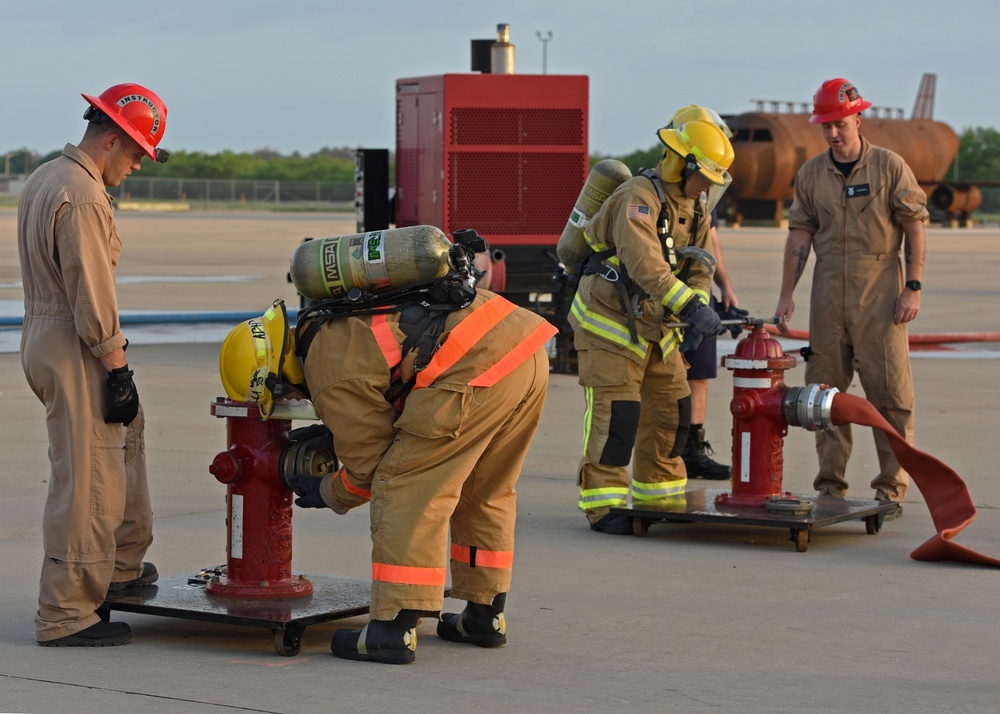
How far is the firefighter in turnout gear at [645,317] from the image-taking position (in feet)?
23.6

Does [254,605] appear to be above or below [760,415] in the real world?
below

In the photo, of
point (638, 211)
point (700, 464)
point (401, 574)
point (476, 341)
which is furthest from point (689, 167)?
point (401, 574)

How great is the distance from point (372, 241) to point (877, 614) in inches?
94.2

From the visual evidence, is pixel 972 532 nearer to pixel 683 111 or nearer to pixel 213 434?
pixel 683 111

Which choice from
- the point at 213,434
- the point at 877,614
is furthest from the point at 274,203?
the point at 877,614

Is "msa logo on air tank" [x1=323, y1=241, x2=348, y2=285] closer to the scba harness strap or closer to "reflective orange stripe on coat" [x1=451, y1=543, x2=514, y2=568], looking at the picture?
the scba harness strap

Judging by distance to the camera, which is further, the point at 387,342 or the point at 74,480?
the point at 74,480

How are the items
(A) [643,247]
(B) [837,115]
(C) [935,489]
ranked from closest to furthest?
(C) [935,489] < (A) [643,247] < (B) [837,115]

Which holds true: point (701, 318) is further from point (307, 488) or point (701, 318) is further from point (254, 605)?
point (254, 605)

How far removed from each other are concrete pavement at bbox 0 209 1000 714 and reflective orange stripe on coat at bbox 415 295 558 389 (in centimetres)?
93

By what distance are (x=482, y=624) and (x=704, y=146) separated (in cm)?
283

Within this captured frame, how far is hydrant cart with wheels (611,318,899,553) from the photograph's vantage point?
282 inches

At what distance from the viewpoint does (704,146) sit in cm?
718

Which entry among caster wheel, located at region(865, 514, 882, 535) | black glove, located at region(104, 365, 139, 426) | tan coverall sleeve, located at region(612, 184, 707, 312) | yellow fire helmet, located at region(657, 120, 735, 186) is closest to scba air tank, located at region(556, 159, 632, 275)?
tan coverall sleeve, located at region(612, 184, 707, 312)
